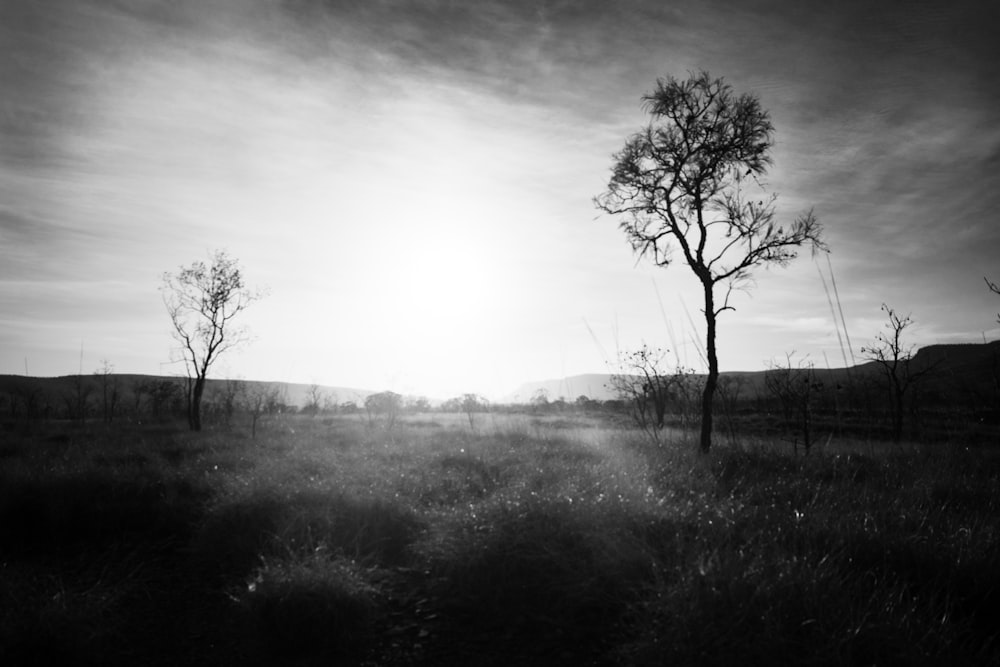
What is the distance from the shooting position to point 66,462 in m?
9.85

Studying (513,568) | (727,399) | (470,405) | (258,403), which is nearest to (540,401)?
(470,405)

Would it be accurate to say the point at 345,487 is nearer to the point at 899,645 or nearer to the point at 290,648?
the point at 290,648

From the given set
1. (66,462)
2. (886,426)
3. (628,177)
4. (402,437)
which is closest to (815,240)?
(628,177)

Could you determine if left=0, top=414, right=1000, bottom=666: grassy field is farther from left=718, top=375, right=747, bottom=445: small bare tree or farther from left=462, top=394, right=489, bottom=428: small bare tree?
left=462, top=394, right=489, bottom=428: small bare tree

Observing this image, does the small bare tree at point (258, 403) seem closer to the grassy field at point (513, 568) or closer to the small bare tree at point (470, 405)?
the small bare tree at point (470, 405)

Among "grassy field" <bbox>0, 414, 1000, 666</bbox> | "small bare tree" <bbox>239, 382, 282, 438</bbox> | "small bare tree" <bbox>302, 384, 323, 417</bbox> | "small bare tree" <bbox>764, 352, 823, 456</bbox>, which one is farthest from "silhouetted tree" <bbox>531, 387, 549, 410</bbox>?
"grassy field" <bbox>0, 414, 1000, 666</bbox>

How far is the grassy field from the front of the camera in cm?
351

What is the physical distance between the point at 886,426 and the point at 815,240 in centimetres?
2311

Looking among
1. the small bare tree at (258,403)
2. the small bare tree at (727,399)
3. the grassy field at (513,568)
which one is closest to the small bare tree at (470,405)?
the small bare tree at (258,403)

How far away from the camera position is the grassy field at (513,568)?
138 inches

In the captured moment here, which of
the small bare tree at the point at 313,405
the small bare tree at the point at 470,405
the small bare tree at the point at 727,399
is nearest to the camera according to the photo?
the small bare tree at the point at 727,399

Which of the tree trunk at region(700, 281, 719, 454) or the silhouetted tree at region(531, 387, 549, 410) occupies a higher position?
the tree trunk at region(700, 281, 719, 454)

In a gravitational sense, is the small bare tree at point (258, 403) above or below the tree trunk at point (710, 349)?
below

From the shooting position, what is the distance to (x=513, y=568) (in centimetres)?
516
